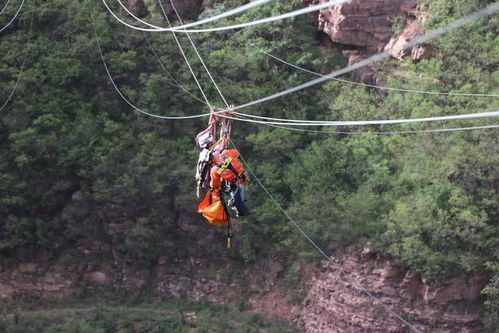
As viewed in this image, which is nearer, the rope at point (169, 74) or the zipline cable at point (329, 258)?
the zipline cable at point (329, 258)

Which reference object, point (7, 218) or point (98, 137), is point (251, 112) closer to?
point (98, 137)

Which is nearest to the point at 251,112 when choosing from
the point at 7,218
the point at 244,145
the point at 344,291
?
the point at 244,145

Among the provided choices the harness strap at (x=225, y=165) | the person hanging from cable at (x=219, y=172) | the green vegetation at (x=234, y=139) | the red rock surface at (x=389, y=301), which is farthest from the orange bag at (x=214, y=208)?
the red rock surface at (x=389, y=301)

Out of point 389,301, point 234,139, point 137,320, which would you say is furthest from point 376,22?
point 137,320

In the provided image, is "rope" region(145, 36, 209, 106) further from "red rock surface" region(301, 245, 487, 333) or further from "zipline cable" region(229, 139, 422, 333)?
"red rock surface" region(301, 245, 487, 333)

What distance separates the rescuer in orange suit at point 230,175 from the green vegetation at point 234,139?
6523 mm

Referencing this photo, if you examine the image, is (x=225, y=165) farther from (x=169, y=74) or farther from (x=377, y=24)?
(x=169, y=74)

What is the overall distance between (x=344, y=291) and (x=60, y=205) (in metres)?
7.49

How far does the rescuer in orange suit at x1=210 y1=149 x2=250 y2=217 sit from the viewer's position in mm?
12102

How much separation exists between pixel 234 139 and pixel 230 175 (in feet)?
31.5

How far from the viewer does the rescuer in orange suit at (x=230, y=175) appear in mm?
12102

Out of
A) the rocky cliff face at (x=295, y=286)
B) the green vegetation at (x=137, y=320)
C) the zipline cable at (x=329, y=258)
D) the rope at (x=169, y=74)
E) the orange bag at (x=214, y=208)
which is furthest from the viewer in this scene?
the rope at (x=169, y=74)

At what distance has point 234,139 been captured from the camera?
2177 cm

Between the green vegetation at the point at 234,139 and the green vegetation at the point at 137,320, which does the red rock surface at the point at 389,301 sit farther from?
the green vegetation at the point at 137,320
